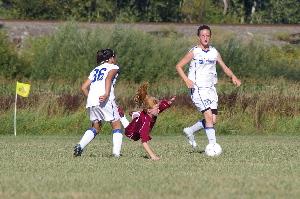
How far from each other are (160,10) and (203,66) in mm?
63190

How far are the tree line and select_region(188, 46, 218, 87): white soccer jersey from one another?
175ft

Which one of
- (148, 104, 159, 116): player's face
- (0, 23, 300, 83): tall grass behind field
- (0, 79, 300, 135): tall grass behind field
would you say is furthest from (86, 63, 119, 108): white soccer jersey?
(0, 23, 300, 83): tall grass behind field

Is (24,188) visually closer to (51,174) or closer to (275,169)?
(51,174)

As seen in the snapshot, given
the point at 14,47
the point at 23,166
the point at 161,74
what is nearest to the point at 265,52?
the point at 161,74

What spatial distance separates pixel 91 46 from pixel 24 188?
3553 cm

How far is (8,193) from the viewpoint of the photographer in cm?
1198

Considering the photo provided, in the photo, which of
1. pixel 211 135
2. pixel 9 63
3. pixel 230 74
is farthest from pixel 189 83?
pixel 9 63

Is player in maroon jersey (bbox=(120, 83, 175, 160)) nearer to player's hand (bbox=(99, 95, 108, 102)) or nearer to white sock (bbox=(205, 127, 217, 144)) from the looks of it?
player's hand (bbox=(99, 95, 108, 102))

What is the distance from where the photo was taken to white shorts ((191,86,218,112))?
18.7 m

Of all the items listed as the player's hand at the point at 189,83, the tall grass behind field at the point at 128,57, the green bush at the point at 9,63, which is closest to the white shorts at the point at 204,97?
the player's hand at the point at 189,83

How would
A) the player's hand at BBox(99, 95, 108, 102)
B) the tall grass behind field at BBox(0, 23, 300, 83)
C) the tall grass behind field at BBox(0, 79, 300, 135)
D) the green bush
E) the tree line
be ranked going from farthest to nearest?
the tree line < the green bush < the tall grass behind field at BBox(0, 23, 300, 83) < the tall grass behind field at BBox(0, 79, 300, 135) < the player's hand at BBox(99, 95, 108, 102)

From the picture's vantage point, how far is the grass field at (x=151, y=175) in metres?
12.0

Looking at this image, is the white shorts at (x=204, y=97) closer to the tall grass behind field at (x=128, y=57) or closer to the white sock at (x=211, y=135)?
the white sock at (x=211, y=135)

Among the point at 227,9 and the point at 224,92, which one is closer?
the point at 224,92
